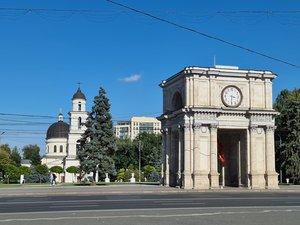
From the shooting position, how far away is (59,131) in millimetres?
117625

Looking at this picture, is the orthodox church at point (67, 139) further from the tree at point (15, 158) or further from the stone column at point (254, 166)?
the stone column at point (254, 166)

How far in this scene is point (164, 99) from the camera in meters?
51.6

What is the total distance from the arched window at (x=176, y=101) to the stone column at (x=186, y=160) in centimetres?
438

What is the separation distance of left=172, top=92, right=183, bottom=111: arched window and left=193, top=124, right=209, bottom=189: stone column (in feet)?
15.1

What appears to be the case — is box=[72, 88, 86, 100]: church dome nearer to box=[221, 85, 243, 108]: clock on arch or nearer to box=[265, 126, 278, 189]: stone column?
box=[221, 85, 243, 108]: clock on arch

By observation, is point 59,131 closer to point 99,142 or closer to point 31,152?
point 31,152

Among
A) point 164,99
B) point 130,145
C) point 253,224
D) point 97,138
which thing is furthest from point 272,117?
point 130,145

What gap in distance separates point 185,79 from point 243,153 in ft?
29.5

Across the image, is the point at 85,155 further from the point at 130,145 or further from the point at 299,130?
the point at 130,145

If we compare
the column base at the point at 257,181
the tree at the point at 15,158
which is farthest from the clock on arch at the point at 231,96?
the tree at the point at 15,158

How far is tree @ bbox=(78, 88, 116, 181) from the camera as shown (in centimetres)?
5925

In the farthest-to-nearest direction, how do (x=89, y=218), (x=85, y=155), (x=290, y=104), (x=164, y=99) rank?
(x=290, y=104), (x=85, y=155), (x=164, y=99), (x=89, y=218)

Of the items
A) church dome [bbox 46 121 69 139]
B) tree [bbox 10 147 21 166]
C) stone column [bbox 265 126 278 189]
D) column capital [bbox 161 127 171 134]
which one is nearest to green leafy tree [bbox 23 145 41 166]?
tree [bbox 10 147 21 166]

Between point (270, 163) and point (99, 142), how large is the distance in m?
22.9
